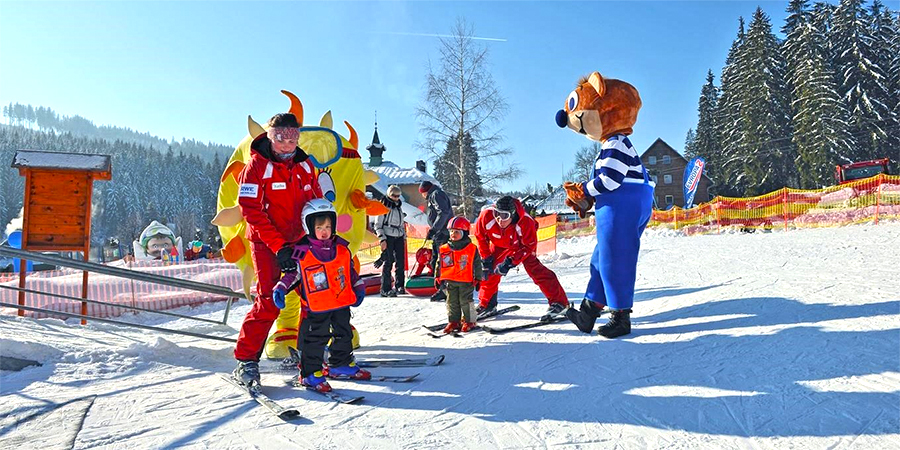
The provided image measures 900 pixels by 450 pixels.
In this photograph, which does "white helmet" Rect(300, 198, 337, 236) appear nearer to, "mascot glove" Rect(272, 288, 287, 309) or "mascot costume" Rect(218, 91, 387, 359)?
"mascot glove" Rect(272, 288, 287, 309)

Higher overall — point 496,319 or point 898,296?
point 898,296

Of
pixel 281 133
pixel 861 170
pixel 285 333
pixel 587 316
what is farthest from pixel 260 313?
pixel 861 170

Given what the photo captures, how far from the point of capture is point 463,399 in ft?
10.1

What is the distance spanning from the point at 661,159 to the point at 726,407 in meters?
49.2

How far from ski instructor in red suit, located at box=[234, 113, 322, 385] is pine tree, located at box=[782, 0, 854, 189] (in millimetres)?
35026

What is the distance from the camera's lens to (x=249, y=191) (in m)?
3.63

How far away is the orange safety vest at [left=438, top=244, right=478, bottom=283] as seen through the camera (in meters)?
4.99

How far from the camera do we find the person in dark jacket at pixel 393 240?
325 inches

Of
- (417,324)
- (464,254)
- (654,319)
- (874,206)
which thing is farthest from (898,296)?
(874,206)

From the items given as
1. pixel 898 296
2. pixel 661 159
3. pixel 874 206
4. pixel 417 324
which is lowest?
pixel 417 324

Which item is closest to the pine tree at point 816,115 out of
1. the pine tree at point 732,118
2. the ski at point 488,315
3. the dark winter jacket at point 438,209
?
the pine tree at point 732,118

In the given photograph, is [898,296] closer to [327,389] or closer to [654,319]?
[654,319]

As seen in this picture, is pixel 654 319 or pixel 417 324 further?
pixel 417 324

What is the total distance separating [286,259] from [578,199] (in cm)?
238
